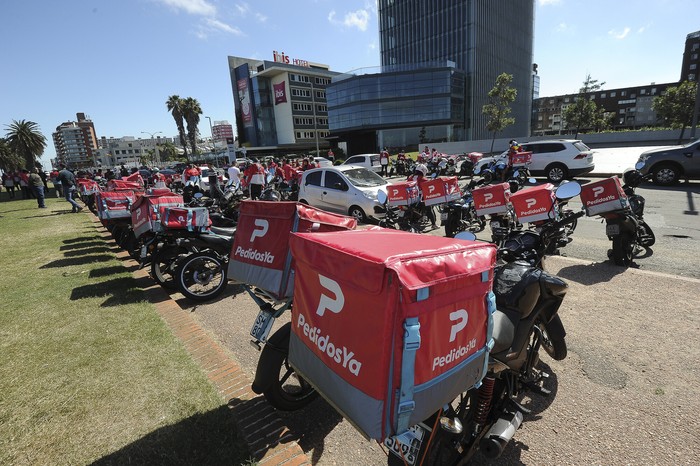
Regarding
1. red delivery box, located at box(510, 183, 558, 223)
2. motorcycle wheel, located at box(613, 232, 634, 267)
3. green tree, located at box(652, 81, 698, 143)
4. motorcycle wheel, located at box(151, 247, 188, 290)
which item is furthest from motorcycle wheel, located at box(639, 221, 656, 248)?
green tree, located at box(652, 81, 698, 143)

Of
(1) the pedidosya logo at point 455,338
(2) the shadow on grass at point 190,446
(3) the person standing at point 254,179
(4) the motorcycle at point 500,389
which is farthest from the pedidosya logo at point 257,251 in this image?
(3) the person standing at point 254,179

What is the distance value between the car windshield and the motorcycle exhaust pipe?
8364 millimetres

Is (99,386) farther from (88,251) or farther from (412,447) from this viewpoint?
(88,251)

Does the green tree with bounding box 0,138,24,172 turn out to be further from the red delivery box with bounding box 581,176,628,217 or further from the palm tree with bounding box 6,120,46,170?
the red delivery box with bounding box 581,176,628,217

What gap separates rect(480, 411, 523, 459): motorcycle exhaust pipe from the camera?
75.6 inches

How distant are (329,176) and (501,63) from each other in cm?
7189

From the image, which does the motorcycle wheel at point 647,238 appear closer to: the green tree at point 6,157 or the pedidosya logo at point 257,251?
the pedidosya logo at point 257,251

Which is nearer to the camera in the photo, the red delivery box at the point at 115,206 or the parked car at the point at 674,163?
the red delivery box at the point at 115,206

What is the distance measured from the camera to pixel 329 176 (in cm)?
1063

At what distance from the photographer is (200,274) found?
523 cm

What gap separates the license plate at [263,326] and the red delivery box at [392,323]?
106cm

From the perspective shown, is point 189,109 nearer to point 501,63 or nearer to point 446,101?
point 446,101

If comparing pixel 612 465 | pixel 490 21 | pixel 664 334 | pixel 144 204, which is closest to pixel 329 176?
pixel 144 204

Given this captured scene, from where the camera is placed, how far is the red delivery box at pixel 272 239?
2.63 meters
